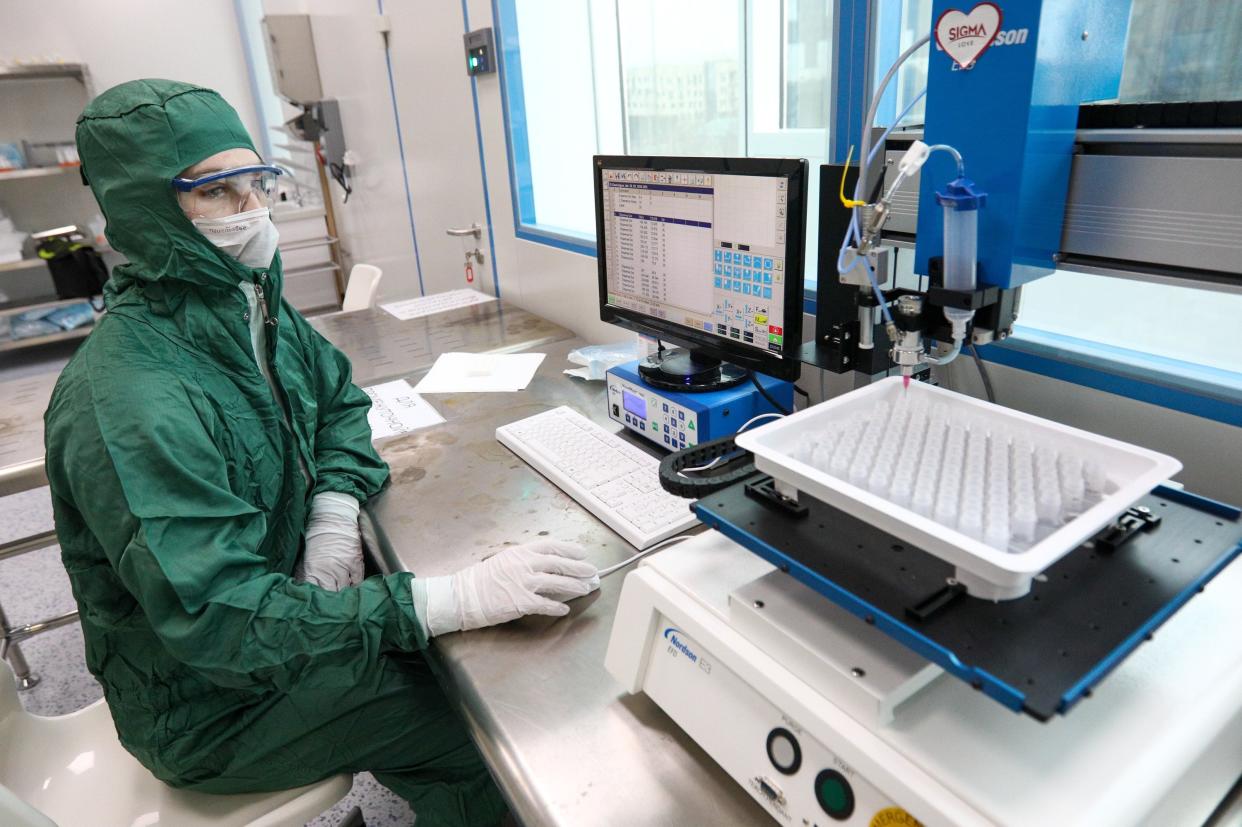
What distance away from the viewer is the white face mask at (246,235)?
3.44ft

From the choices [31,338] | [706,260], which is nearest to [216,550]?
[706,260]

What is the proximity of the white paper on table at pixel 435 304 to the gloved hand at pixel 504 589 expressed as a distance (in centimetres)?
161

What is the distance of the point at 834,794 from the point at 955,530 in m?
0.22

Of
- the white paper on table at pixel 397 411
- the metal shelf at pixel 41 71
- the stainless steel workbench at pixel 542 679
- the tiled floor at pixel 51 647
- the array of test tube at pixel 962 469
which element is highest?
the metal shelf at pixel 41 71

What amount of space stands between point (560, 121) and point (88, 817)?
6.70 ft

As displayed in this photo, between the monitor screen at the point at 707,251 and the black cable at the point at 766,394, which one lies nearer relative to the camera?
the monitor screen at the point at 707,251

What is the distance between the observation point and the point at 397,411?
5.25 feet

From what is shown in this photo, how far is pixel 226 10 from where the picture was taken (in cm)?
467

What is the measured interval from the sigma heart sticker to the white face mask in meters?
0.94

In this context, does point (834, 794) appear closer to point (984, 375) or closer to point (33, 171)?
point (984, 375)

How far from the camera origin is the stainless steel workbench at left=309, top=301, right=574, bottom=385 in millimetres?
1959

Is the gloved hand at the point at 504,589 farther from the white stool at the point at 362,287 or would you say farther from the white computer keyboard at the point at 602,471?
the white stool at the point at 362,287

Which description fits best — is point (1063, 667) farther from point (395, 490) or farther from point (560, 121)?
point (560, 121)

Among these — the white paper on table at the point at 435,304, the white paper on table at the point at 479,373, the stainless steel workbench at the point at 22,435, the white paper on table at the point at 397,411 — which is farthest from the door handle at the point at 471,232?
the stainless steel workbench at the point at 22,435
